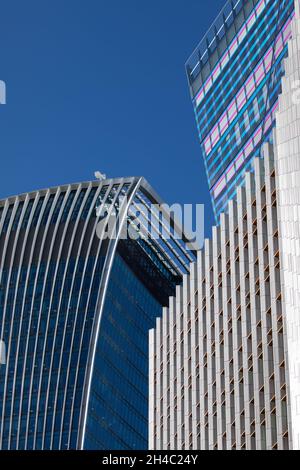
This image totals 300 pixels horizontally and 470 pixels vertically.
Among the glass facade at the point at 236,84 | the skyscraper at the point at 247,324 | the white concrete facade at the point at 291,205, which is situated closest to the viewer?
the white concrete facade at the point at 291,205

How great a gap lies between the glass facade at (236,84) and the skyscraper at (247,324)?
59.9 ft

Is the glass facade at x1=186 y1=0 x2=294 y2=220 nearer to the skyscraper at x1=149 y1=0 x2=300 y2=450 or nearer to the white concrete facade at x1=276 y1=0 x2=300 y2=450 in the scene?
the skyscraper at x1=149 y1=0 x2=300 y2=450

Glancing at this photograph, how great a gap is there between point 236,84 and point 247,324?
141 feet

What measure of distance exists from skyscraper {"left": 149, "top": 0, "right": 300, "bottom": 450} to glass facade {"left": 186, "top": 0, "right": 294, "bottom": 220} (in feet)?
59.9

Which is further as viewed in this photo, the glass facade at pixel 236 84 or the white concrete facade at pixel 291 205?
the glass facade at pixel 236 84

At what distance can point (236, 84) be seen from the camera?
430ft

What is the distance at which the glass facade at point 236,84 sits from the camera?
122 metres

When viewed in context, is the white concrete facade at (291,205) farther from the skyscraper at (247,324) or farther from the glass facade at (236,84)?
the glass facade at (236,84)

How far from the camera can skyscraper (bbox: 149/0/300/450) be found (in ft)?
284

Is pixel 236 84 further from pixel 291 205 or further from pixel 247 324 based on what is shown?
pixel 291 205

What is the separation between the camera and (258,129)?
12175 cm

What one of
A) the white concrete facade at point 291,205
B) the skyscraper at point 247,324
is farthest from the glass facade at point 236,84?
the white concrete facade at point 291,205

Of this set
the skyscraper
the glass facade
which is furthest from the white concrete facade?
the glass facade
